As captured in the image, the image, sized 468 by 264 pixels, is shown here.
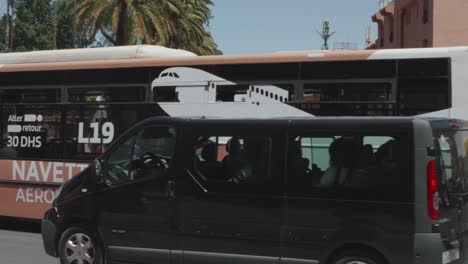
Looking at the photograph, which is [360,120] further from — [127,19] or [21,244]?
[127,19]

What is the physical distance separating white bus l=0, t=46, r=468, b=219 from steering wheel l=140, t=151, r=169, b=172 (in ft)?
9.41

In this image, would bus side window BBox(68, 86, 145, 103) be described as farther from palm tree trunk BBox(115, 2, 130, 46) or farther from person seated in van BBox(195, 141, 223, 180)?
palm tree trunk BBox(115, 2, 130, 46)

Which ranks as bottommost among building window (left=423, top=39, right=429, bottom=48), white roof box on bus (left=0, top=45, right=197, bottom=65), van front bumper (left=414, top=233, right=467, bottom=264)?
van front bumper (left=414, top=233, right=467, bottom=264)

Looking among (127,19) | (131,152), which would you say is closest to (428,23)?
(127,19)

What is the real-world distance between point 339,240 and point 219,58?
4.86 metres

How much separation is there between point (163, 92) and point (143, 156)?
11.5 feet

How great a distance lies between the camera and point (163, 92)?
35.3 feet

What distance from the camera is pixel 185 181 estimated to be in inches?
278

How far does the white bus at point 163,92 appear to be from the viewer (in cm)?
917

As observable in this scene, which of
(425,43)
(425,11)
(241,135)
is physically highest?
(425,11)

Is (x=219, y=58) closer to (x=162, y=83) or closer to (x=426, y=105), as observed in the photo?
(x=162, y=83)

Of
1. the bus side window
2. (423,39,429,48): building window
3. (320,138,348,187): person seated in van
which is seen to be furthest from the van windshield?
(423,39,429,48): building window

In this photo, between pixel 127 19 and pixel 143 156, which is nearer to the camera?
pixel 143 156

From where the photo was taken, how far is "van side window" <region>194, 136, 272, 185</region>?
6781mm
